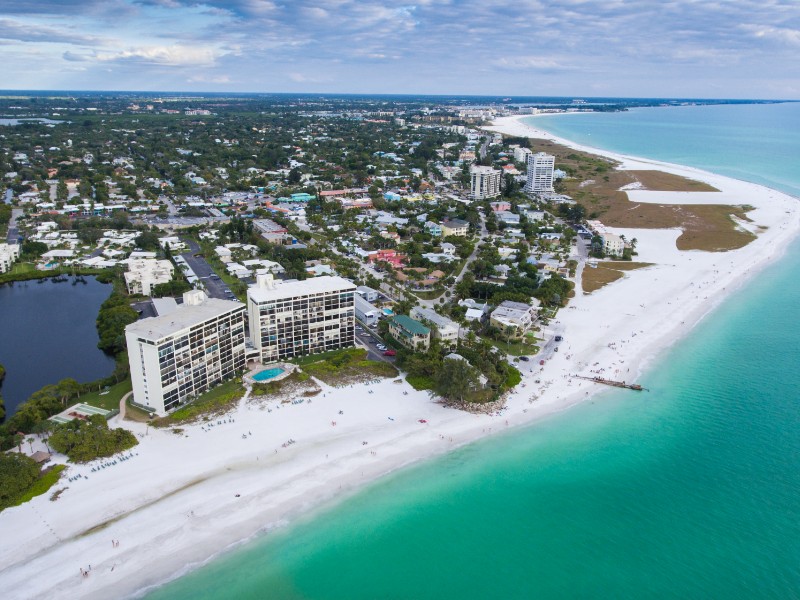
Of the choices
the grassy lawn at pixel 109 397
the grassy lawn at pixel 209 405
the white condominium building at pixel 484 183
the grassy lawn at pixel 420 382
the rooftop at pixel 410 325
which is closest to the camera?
the grassy lawn at pixel 209 405

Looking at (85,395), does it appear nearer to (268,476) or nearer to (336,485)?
(268,476)

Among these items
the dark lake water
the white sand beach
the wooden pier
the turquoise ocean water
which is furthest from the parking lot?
the wooden pier

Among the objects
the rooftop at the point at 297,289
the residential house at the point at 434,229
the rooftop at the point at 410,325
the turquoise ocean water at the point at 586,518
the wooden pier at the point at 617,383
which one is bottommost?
the turquoise ocean water at the point at 586,518

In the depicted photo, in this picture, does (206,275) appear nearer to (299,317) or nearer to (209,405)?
(299,317)

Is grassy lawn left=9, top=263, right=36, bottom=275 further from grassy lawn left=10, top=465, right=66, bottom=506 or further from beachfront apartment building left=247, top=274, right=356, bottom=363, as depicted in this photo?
grassy lawn left=10, top=465, right=66, bottom=506

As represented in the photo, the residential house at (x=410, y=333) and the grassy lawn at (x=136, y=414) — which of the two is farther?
the residential house at (x=410, y=333)

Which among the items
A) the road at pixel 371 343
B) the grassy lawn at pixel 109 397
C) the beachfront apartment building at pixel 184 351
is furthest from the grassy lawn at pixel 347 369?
the grassy lawn at pixel 109 397

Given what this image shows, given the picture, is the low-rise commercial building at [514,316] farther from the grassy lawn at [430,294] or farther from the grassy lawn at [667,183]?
the grassy lawn at [667,183]
